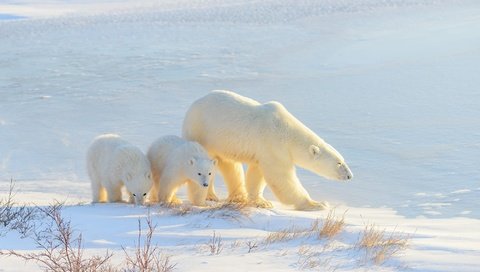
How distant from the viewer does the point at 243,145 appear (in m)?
6.66

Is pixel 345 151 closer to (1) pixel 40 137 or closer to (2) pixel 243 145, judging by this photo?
(2) pixel 243 145

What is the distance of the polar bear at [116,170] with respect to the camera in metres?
6.47

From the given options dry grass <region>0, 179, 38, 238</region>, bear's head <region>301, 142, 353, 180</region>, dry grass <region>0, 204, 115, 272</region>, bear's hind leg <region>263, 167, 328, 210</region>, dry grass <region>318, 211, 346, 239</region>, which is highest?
bear's head <region>301, 142, 353, 180</region>

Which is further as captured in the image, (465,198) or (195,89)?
(195,89)

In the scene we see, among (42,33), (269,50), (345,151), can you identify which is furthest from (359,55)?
(42,33)

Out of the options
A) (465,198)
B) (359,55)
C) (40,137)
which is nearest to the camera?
(465,198)

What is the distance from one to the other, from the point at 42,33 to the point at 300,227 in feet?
46.0

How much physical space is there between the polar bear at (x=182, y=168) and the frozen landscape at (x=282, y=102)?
1.60ft

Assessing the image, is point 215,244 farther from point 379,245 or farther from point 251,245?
point 379,245

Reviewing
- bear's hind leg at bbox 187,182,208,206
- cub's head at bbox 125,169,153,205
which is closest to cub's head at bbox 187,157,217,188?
bear's hind leg at bbox 187,182,208,206

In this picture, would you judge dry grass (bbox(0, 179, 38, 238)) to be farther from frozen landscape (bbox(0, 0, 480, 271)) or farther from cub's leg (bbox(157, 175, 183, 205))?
cub's leg (bbox(157, 175, 183, 205))

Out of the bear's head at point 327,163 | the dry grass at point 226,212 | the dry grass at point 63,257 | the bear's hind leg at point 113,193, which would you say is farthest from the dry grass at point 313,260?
the bear's hind leg at point 113,193

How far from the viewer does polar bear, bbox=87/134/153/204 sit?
6.47 metres

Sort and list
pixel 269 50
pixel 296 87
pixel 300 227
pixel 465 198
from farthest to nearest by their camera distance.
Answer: pixel 269 50 < pixel 296 87 < pixel 465 198 < pixel 300 227
